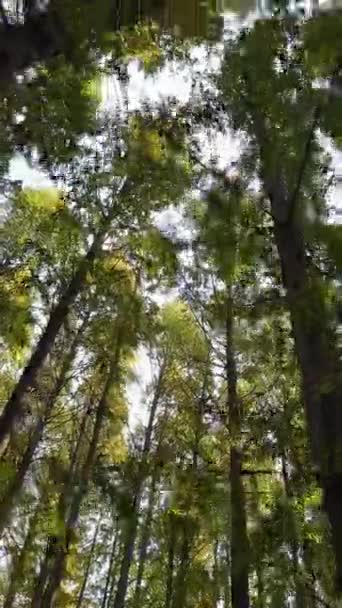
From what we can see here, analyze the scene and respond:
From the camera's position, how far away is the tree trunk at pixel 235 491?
3.32 m

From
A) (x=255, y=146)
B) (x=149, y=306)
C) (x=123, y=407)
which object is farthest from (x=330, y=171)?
(x=123, y=407)

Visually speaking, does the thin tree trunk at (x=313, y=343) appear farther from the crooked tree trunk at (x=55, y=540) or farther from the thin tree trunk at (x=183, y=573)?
the crooked tree trunk at (x=55, y=540)

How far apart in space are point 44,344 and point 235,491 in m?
1.68

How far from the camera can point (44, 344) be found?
464cm

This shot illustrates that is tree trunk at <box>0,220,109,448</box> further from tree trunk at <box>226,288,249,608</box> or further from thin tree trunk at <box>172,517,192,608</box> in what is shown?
thin tree trunk at <box>172,517,192,608</box>

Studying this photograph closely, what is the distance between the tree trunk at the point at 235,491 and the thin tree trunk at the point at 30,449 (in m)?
1.31

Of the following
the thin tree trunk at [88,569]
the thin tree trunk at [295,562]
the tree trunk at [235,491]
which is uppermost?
the thin tree trunk at [88,569]

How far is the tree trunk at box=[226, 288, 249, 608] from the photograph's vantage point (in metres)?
3.32

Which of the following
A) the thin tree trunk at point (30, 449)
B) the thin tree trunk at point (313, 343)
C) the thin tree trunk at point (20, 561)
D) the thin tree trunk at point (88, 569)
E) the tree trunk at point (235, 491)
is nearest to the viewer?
the thin tree trunk at point (313, 343)

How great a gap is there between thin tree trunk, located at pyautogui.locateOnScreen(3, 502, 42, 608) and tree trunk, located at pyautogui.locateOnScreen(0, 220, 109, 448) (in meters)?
0.86

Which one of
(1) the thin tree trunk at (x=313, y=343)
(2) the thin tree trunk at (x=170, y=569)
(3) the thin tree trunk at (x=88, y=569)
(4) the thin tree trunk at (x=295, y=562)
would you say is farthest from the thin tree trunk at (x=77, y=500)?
(1) the thin tree trunk at (x=313, y=343)

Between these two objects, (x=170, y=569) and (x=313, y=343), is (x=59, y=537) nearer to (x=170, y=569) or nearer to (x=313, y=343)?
(x=170, y=569)

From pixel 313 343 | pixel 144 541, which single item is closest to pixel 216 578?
pixel 144 541

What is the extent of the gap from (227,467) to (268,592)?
2.10 meters
